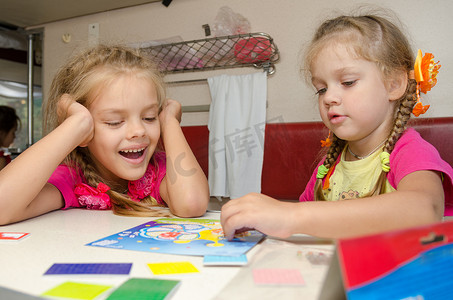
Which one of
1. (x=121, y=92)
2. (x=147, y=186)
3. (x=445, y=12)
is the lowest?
(x=147, y=186)

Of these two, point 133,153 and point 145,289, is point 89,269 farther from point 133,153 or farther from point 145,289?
point 133,153

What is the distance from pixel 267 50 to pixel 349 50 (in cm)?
73

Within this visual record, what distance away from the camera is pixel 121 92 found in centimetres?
85

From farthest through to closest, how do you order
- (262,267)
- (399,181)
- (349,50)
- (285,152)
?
(285,152) → (349,50) → (399,181) → (262,267)

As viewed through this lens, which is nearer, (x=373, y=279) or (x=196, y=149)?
(x=373, y=279)

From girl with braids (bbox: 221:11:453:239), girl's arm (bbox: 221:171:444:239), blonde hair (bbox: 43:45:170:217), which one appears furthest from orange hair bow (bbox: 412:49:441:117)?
blonde hair (bbox: 43:45:170:217)

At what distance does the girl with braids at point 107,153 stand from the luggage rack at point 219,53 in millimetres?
586

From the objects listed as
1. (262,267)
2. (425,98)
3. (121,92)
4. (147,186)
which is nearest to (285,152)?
(425,98)

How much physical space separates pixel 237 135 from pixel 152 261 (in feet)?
Result: 3.73

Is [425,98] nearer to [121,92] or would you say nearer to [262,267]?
[121,92]

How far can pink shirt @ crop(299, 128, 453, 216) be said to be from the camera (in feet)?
2.01

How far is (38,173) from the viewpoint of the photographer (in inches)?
27.9

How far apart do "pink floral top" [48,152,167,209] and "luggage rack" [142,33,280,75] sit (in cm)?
72

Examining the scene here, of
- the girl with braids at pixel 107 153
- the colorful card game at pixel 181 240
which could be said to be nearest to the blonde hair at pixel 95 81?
the girl with braids at pixel 107 153
